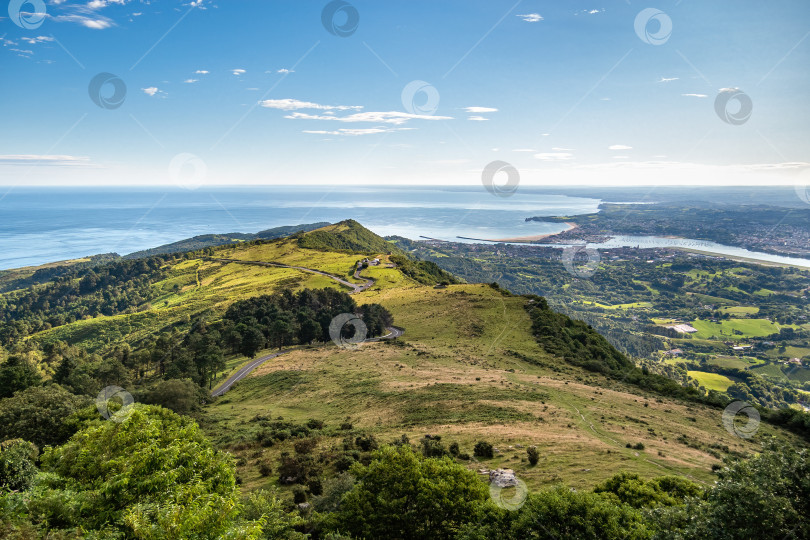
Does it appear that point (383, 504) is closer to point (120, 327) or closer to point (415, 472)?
point (415, 472)

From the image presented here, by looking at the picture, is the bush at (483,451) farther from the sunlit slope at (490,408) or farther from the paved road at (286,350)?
the paved road at (286,350)

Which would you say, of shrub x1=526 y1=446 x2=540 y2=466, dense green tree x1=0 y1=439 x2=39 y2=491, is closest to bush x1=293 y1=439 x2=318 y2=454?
dense green tree x1=0 y1=439 x2=39 y2=491

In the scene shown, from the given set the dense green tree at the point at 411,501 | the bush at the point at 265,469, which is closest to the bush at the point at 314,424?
the bush at the point at 265,469

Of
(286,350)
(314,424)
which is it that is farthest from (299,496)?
(286,350)

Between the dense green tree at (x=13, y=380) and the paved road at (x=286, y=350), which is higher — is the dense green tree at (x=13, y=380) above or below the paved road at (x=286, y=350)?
above

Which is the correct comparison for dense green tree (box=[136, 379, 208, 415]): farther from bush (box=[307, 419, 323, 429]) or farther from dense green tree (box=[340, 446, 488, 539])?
dense green tree (box=[340, 446, 488, 539])

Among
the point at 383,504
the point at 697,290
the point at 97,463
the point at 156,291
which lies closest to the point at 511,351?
the point at 383,504

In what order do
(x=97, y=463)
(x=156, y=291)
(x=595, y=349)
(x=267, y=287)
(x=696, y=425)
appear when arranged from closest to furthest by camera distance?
Answer: (x=97, y=463)
(x=696, y=425)
(x=595, y=349)
(x=267, y=287)
(x=156, y=291)
